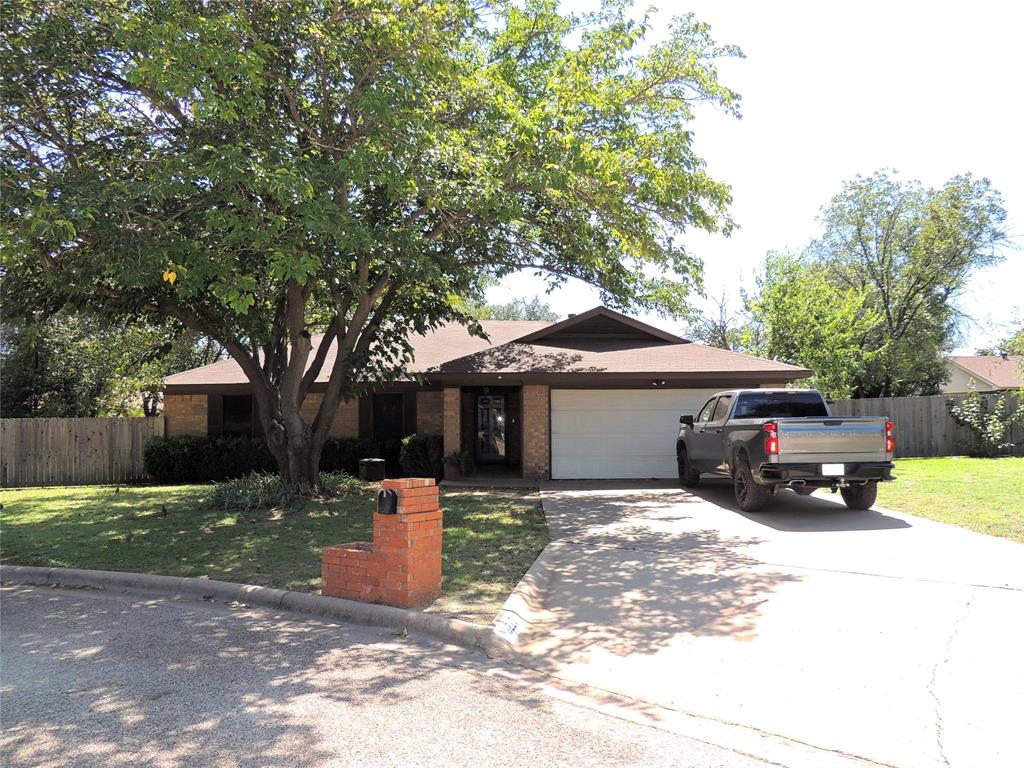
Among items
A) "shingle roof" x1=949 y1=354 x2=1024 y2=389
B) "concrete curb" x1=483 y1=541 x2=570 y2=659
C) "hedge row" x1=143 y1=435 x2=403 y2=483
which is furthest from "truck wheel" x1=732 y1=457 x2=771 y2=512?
"shingle roof" x1=949 y1=354 x2=1024 y2=389

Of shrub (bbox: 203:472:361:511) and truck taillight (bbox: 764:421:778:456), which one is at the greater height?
truck taillight (bbox: 764:421:778:456)

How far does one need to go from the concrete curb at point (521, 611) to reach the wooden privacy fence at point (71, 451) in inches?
586

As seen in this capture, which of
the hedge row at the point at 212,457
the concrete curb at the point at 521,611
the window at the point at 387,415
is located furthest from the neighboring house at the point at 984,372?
the concrete curb at the point at 521,611

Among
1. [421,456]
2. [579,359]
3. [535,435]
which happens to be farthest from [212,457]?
[579,359]

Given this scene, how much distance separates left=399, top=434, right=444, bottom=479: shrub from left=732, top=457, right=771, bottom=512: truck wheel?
24.8 feet

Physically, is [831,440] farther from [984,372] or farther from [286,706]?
[984,372]

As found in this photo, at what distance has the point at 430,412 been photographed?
736 inches

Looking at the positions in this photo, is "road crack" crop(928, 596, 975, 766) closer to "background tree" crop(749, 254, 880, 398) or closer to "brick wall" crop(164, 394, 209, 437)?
"brick wall" crop(164, 394, 209, 437)

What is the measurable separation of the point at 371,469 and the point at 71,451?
8240 millimetres

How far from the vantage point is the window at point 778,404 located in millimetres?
11906

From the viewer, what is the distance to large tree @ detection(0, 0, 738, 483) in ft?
27.5

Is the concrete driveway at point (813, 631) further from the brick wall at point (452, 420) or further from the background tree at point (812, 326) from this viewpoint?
the background tree at point (812, 326)

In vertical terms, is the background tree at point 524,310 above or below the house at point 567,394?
above

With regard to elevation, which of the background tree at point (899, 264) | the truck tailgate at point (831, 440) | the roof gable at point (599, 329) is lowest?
the truck tailgate at point (831, 440)
